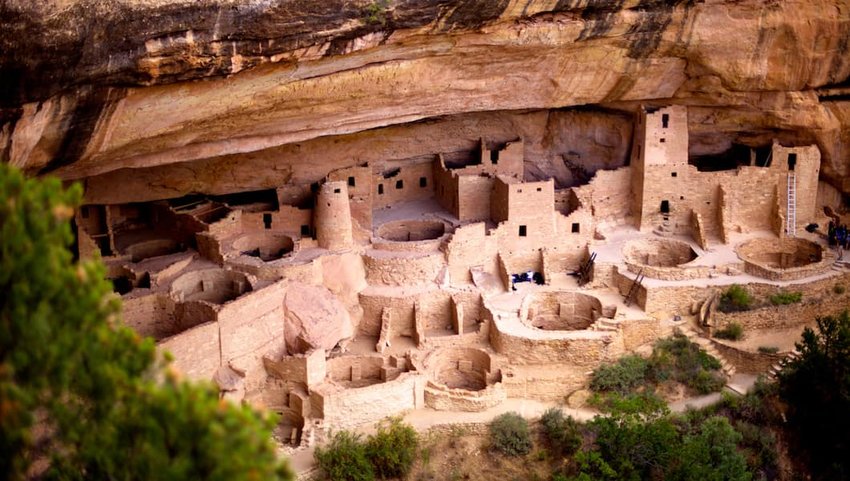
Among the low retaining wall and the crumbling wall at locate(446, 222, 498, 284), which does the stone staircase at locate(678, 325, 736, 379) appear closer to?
the low retaining wall

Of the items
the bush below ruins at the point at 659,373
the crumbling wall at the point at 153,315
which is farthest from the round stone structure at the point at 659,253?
the crumbling wall at the point at 153,315

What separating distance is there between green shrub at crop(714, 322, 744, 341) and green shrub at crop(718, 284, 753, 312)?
29 centimetres

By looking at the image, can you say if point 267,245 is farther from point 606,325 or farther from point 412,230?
point 606,325

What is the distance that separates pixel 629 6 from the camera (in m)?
13.4

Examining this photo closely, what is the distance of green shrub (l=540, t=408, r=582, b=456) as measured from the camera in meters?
13.4

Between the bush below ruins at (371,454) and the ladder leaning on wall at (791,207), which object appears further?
the ladder leaning on wall at (791,207)

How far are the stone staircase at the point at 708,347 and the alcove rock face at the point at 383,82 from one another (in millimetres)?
4233

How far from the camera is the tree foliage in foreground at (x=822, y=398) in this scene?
12.8 metres

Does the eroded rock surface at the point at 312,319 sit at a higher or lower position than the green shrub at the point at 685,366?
higher

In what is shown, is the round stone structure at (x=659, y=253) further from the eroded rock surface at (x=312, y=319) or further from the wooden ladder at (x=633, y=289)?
the eroded rock surface at (x=312, y=319)

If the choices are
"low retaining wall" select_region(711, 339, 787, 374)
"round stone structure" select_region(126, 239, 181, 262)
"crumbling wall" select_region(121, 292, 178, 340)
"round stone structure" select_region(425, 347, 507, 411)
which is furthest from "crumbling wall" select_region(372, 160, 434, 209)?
"low retaining wall" select_region(711, 339, 787, 374)

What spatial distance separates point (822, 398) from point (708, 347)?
215 cm

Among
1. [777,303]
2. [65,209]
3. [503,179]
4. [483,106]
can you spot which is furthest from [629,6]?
[65,209]

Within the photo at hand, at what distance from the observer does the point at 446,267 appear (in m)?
15.5
